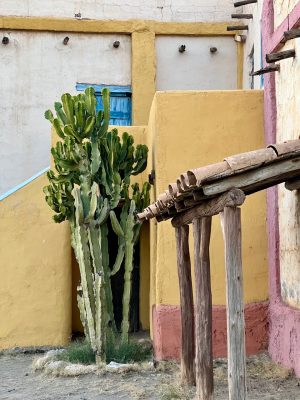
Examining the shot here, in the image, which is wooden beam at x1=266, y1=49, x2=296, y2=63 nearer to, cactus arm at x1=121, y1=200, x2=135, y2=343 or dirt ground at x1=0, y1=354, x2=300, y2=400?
cactus arm at x1=121, y1=200, x2=135, y2=343

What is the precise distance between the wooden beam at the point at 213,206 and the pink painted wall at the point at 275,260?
1.68 meters

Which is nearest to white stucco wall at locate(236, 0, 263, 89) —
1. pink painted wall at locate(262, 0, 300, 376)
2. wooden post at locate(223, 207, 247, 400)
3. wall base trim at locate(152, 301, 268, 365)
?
pink painted wall at locate(262, 0, 300, 376)

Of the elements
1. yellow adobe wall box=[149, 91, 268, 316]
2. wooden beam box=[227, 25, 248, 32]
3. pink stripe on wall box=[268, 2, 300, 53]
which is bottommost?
yellow adobe wall box=[149, 91, 268, 316]

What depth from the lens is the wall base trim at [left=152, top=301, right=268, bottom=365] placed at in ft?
28.6

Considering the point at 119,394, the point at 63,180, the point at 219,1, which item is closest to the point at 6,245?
the point at 63,180

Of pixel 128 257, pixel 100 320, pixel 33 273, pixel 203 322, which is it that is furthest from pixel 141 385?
pixel 33 273

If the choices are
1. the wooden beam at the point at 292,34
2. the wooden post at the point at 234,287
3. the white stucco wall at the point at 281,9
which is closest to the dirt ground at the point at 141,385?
the wooden post at the point at 234,287

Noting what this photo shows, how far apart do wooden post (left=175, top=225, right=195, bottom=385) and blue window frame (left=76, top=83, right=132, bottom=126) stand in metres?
6.37

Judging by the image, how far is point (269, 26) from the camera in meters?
8.70

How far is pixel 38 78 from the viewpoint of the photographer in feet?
43.8

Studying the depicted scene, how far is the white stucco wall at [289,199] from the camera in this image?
7489 millimetres

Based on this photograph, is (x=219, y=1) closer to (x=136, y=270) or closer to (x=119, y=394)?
(x=136, y=270)

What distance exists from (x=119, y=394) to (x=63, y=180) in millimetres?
3128

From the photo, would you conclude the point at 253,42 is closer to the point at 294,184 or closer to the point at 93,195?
the point at 93,195
